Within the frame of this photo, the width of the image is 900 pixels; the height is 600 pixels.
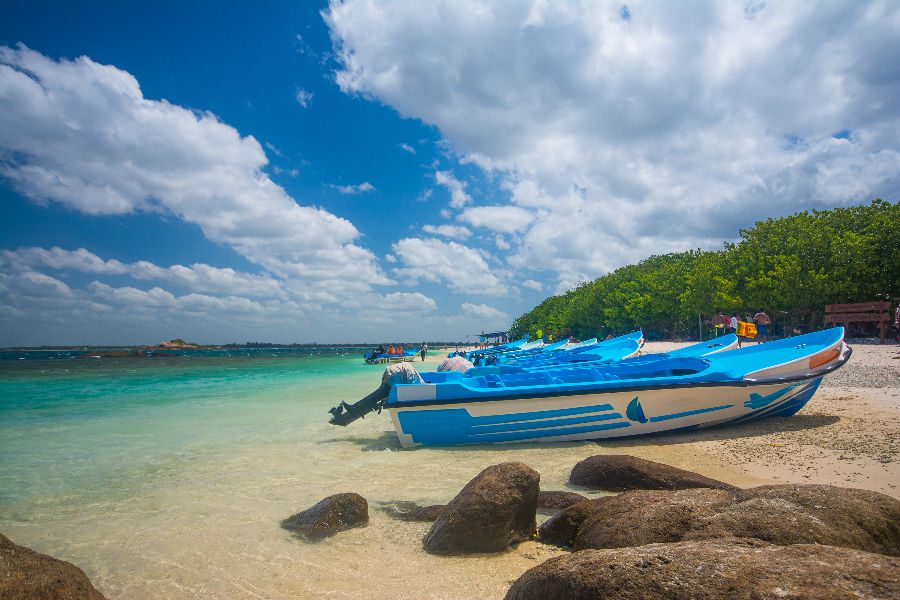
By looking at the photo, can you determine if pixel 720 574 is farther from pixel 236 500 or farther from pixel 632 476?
pixel 236 500

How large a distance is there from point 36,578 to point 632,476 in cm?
512

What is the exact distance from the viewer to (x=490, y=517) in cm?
389

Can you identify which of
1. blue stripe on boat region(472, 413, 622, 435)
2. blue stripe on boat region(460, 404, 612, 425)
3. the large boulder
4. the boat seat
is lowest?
blue stripe on boat region(472, 413, 622, 435)

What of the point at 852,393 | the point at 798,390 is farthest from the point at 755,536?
the point at 852,393

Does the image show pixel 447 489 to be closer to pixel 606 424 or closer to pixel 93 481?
pixel 606 424

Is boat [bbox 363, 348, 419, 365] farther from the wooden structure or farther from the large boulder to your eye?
the large boulder

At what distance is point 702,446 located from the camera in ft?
24.1

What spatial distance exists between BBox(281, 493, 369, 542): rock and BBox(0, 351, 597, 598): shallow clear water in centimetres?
13

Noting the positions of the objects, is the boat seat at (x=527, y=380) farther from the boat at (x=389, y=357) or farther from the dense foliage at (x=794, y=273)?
the boat at (x=389, y=357)

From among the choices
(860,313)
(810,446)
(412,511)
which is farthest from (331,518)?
(860,313)

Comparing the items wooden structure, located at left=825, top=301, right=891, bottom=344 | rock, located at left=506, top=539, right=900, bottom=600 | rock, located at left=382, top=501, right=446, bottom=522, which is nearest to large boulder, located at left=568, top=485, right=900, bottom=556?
rock, located at left=506, top=539, right=900, bottom=600

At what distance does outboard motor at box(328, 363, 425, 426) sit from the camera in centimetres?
884

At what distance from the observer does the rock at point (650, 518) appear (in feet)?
9.51

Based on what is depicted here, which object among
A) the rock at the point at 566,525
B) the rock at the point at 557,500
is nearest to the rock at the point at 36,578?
the rock at the point at 566,525
